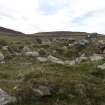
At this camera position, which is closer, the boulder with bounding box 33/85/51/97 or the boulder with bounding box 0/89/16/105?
the boulder with bounding box 0/89/16/105

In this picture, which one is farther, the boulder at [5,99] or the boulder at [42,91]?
the boulder at [42,91]

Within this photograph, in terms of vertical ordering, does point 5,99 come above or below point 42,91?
below

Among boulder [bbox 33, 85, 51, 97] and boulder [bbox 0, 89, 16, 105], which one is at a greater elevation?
boulder [bbox 33, 85, 51, 97]

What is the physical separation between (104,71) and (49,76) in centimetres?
384

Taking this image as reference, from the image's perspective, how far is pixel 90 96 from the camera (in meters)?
14.4

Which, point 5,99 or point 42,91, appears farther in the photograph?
point 42,91

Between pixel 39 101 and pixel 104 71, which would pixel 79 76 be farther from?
pixel 39 101

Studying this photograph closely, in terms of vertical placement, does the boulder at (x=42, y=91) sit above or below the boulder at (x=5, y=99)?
above

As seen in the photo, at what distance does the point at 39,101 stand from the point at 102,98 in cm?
303

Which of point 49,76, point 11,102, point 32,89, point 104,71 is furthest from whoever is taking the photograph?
point 104,71

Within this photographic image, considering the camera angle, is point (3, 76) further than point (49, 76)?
Yes

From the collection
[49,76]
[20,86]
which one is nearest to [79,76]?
[49,76]

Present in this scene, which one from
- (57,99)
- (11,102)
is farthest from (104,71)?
(11,102)

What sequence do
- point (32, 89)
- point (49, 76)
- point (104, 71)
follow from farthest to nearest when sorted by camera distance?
point (104, 71) → point (49, 76) → point (32, 89)
